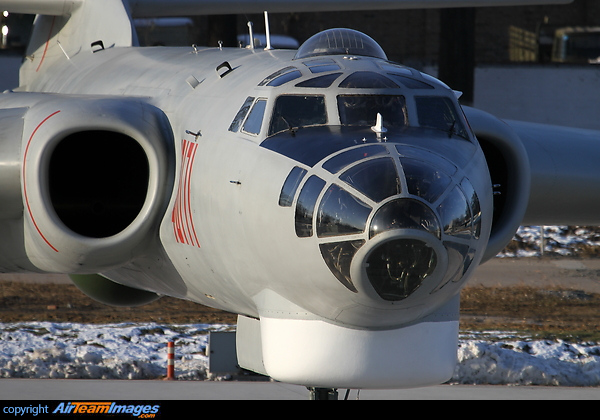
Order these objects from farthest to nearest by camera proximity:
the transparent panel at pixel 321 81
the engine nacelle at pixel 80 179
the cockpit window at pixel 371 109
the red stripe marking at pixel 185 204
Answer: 1. the engine nacelle at pixel 80 179
2. the red stripe marking at pixel 185 204
3. the transparent panel at pixel 321 81
4. the cockpit window at pixel 371 109

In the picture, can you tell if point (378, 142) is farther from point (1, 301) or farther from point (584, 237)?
point (584, 237)

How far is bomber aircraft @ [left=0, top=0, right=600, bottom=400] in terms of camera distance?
20.9ft

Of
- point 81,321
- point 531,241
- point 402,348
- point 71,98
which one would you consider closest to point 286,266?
point 402,348

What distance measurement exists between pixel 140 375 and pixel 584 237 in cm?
1645

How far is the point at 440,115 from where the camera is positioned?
7684mm

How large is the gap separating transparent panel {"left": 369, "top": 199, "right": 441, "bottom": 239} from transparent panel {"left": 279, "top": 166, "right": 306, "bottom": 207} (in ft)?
2.46

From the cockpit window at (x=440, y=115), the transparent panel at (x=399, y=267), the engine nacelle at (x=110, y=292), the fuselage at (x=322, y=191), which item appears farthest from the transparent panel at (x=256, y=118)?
the engine nacelle at (x=110, y=292)

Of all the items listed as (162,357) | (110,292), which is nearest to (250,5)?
(110,292)

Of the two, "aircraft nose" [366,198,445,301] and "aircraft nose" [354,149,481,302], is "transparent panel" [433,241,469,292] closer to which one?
"aircraft nose" [354,149,481,302]

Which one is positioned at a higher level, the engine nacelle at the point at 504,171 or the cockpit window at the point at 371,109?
the cockpit window at the point at 371,109

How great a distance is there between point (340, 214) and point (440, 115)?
176 cm

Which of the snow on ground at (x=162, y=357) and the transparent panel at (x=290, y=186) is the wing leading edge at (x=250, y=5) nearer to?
the snow on ground at (x=162, y=357)

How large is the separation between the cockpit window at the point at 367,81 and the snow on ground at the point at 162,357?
25.1 feet

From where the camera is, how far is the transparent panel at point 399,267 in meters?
6.15
